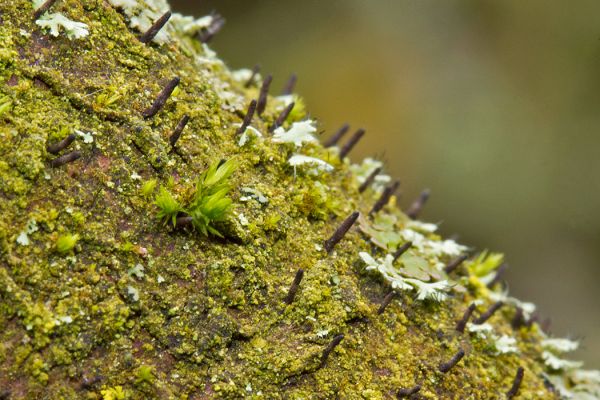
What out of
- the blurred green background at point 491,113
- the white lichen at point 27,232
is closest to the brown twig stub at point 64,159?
the white lichen at point 27,232

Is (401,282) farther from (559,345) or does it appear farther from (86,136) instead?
(86,136)

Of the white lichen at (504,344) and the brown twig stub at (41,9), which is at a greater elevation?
the white lichen at (504,344)

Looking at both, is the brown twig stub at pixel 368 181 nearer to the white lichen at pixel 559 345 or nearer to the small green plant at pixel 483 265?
the small green plant at pixel 483 265

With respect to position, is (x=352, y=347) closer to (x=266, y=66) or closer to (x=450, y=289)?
(x=450, y=289)

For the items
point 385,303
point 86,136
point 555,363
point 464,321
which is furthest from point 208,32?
point 555,363

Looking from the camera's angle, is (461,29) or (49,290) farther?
(461,29)

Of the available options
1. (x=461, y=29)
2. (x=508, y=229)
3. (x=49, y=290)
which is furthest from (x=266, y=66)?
(x=49, y=290)
